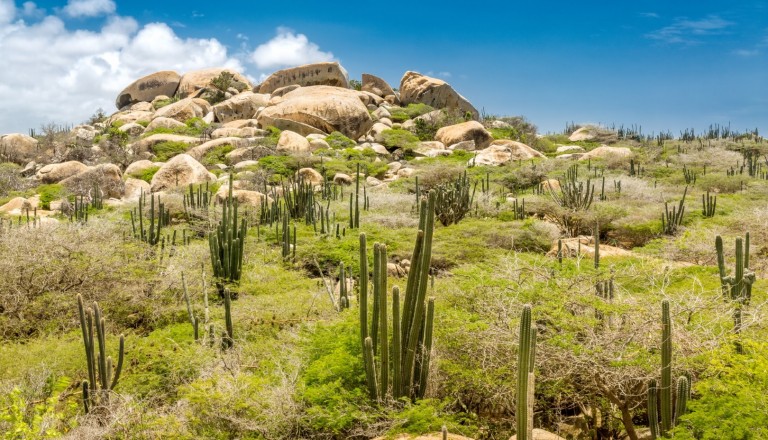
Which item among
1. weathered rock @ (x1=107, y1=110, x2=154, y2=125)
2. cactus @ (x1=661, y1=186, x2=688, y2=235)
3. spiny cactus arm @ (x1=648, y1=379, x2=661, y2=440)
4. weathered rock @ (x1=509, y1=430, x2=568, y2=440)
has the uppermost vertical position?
weathered rock @ (x1=107, y1=110, x2=154, y2=125)

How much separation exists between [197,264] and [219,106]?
110 ft

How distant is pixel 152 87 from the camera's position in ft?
176

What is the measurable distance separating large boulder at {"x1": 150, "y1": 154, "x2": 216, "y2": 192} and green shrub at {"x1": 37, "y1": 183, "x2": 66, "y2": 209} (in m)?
3.49

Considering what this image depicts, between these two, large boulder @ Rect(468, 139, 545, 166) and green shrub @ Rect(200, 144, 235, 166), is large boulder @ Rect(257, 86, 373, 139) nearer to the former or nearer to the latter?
green shrub @ Rect(200, 144, 235, 166)

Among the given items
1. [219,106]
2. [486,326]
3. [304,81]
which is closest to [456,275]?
[486,326]

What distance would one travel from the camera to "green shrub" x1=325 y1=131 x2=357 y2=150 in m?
32.0

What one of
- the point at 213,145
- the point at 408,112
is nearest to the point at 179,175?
the point at 213,145

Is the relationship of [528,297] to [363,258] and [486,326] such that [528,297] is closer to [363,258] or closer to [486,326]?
[486,326]

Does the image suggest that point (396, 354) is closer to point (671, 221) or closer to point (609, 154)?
point (671, 221)

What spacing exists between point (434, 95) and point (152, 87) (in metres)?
27.2

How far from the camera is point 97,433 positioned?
179 inches

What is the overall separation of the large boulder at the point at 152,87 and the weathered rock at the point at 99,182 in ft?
105

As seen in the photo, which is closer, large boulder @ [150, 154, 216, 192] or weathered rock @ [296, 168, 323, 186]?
large boulder @ [150, 154, 216, 192]

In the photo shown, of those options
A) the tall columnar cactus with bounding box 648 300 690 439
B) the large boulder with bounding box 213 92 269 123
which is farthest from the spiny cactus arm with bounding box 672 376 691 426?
the large boulder with bounding box 213 92 269 123
